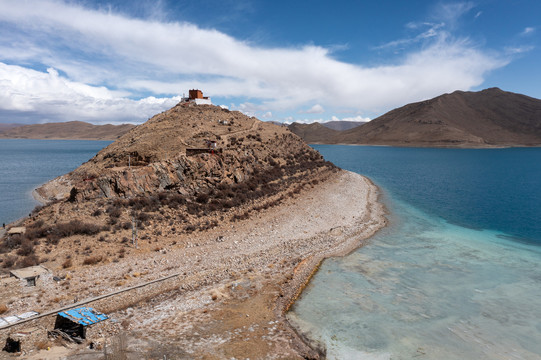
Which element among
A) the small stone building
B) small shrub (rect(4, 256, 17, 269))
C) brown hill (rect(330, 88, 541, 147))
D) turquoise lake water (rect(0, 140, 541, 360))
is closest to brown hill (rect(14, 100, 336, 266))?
small shrub (rect(4, 256, 17, 269))

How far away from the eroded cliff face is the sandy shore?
692 cm

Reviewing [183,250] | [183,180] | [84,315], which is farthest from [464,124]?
[84,315]

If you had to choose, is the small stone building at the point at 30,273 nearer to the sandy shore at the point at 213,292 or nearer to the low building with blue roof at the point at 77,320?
the sandy shore at the point at 213,292

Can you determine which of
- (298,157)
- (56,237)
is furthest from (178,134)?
(56,237)

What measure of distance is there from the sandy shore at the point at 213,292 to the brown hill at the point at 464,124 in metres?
145

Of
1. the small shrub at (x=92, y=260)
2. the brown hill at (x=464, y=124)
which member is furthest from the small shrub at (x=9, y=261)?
the brown hill at (x=464, y=124)

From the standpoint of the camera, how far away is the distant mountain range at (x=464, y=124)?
148 meters

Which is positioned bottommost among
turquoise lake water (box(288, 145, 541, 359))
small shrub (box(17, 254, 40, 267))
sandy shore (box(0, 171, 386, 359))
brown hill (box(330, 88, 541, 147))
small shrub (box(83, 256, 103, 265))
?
turquoise lake water (box(288, 145, 541, 359))

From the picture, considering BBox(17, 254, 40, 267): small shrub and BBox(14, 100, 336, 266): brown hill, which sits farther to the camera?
BBox(14, 100, 336, 266): brown hill

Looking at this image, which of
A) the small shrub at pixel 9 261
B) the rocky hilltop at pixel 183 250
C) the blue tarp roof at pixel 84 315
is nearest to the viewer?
the blue tarp roof at pixel 84 315

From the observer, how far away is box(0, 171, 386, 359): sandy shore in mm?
10273

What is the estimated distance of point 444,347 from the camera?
449 inches

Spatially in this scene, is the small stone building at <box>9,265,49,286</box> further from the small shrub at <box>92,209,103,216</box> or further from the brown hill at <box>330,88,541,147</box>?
the brown hill at <box>330,88,541,147</box>

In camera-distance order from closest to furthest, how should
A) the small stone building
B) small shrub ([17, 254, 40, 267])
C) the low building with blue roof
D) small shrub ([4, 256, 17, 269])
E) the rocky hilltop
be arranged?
the low building with blue roof → the rocky hilltop → the small stone building → small shrub ([4, 256, 17, 269]) → small shrub ([17, 254, 40, 267])
